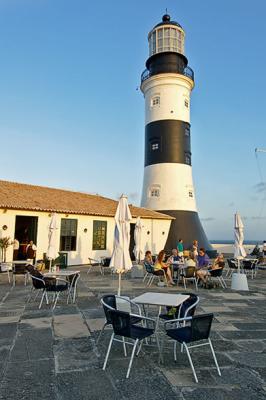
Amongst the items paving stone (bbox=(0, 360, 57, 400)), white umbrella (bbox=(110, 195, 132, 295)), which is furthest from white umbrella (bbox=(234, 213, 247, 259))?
paving stone (bbox=(0, 360, 57, 400))

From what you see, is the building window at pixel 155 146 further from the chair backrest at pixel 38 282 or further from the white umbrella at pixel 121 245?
the chair backrest at pixel 38 282

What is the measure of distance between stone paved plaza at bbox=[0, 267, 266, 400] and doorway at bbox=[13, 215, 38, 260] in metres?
8.17

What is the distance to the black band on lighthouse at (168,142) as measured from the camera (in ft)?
69.2

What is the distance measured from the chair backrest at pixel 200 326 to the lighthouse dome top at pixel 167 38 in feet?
71.4

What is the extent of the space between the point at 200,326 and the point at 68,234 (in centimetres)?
1255

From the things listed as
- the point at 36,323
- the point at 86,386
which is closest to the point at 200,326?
the point at 86,386

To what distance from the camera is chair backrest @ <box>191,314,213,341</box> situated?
3682 mm

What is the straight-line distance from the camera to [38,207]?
47.0ft

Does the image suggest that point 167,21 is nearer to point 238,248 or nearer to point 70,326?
point 238,248

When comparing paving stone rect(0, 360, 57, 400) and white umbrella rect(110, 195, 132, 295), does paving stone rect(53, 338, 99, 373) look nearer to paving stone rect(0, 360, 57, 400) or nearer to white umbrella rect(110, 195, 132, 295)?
paving stone rect(0, 360, 57, 400)

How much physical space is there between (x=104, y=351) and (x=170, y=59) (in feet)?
69.9

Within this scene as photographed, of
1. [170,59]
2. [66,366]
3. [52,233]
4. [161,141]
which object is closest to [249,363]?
[66,366]

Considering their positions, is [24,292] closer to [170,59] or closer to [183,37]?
[170,59]

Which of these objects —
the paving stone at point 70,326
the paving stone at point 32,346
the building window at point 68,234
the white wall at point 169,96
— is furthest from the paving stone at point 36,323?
the white wall at point 169,96
